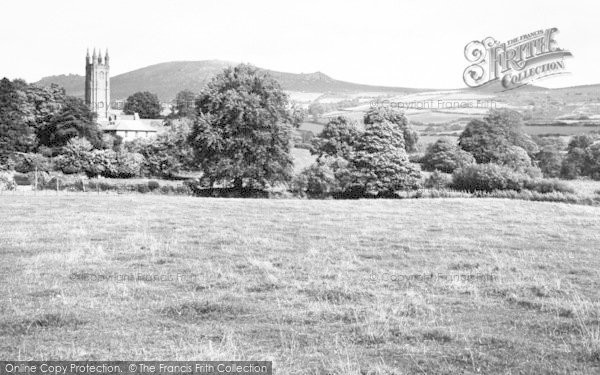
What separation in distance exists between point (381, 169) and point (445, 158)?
2687 centimetres

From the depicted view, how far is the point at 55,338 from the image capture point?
11039 millimetres

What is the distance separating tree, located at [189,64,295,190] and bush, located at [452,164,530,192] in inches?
776

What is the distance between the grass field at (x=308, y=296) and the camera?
10359 mm

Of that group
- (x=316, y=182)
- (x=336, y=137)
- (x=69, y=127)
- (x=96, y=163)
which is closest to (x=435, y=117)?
(x=336, y=137)

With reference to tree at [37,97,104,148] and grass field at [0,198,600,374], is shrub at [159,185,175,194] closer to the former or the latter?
grass field at [0,198,600,374]

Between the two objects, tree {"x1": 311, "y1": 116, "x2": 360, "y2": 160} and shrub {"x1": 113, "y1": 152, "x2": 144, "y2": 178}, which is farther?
tree {"x1": 311, "y1": 116, "x2": 360, "y2": 160}

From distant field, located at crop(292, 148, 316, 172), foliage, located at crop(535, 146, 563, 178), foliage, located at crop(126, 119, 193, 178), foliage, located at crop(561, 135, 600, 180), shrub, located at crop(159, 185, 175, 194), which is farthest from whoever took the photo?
distant field, located at crop(292, 148, 316, 172)

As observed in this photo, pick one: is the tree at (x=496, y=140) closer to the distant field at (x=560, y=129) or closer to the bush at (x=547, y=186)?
the bush at (x=547, y=186)

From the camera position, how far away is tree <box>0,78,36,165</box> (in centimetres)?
9494

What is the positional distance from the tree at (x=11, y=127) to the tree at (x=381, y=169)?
55.8 meters

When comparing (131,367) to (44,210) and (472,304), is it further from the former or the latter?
(44,210)

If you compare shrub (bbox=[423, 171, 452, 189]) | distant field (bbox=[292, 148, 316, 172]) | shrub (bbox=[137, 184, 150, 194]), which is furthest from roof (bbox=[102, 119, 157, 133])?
shrub (bbox=[423, 171, 452, 189])

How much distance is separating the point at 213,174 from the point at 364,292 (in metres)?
50.9

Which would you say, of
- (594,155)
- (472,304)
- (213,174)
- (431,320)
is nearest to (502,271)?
(472,304)
